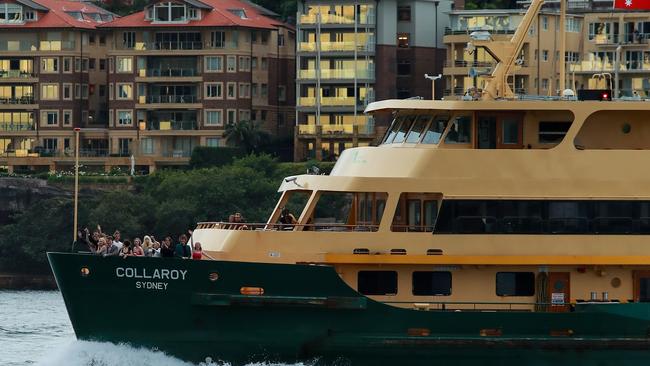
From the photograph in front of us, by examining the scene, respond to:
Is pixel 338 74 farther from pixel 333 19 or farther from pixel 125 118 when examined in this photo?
pixel 125 118

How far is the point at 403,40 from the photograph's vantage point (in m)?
112

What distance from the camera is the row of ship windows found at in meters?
40.5

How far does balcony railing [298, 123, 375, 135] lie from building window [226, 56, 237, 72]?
7.07 m

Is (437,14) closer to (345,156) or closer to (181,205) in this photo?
(181,205)

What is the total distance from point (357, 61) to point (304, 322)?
72932 mm

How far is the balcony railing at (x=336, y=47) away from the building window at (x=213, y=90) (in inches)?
259

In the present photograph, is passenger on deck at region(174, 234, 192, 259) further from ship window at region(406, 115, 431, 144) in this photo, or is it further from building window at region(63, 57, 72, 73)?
building window at region(63, 57, 72, 73)

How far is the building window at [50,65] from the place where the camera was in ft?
401

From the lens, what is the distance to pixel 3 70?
12194 centimetres

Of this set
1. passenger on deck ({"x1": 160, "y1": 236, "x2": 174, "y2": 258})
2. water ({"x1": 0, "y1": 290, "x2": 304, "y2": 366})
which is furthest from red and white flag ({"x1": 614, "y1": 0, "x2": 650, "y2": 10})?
passenger on deck ({"x1": 160, "y1": 236, "x2": 174, "y2": 258})

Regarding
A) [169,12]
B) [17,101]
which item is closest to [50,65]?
[17,101]

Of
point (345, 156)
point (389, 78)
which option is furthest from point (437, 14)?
point (345, 156)

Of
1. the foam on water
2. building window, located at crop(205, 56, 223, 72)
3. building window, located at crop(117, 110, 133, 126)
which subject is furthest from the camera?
building window, located at crop(117, 110, 133, 126)

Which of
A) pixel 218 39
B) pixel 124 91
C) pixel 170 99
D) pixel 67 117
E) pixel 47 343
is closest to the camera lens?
pixel 47 343
